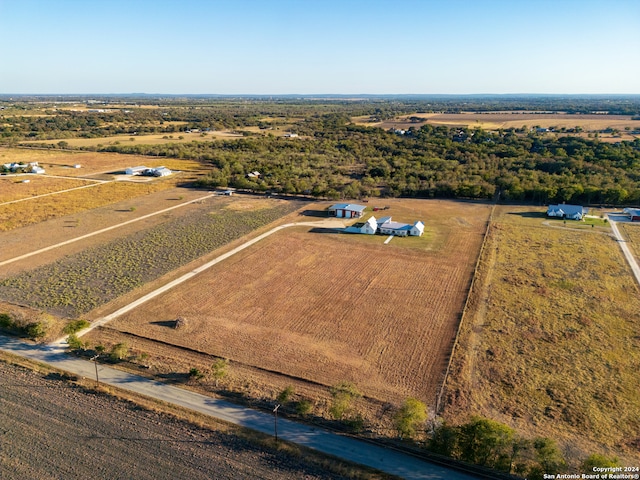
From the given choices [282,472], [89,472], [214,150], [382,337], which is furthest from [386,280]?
[214,150]

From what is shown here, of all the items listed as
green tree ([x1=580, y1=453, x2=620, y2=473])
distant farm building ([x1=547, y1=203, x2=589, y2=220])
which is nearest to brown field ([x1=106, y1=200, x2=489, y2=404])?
green tree ([x1=580, y1=453, x2=620, y2=473])

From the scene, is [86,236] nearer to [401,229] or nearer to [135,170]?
[401,229]

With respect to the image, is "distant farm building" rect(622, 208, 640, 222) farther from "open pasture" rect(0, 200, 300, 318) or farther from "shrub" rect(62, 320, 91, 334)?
"shrub" rect(62, 320, 91, 334)

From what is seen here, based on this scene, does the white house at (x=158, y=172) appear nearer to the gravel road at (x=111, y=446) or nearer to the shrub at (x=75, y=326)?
the shrub at (x=75, y=326)

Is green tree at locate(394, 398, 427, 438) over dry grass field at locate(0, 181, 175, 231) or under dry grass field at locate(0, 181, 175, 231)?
under

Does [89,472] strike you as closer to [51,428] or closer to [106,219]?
[51,428]

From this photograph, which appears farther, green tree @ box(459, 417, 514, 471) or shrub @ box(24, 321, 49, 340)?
shrub @ box(24, 321, 49, 340)

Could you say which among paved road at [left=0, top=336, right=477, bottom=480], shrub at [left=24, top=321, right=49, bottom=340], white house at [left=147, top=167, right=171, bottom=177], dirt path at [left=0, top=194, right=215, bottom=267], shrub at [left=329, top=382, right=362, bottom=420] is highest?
white house at [left=147, top=167, right=171, bottom=177]

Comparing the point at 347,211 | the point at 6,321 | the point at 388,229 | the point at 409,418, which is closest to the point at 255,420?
the point at 409,418
